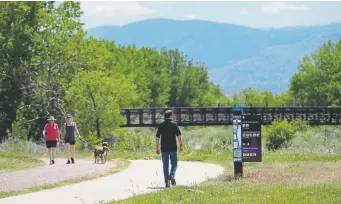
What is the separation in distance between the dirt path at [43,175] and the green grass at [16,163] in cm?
68

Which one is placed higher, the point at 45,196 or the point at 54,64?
the point at 54,64

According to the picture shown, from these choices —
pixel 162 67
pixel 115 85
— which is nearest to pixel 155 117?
pixel 115 85

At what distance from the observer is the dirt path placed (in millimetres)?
16156

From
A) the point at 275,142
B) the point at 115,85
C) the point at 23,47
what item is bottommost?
the point at 275,142

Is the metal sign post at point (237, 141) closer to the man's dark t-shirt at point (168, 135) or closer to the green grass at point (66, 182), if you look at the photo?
the man's dark t-shirt at point (168, 135)

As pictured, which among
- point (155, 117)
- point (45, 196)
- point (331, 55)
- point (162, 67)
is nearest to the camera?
point (45, 196)

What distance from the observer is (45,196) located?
14.2 meters

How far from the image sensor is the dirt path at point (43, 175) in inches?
636

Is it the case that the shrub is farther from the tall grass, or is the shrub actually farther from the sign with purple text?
the sign with purple text

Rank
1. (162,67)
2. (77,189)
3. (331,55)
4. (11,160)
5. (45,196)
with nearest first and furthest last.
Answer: (45,196)
(77,189)
(11,160)
(331,55)
(162,67)

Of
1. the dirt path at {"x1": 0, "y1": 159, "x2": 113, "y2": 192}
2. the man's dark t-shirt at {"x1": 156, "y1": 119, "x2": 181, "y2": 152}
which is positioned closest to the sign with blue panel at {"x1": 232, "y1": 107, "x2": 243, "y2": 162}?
the man's dark t-shirt at {"x1": 156, "y1": 119, "x2": 181, "y2": 152}

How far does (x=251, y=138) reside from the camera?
16609 millimetres

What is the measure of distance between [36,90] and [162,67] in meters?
48.7

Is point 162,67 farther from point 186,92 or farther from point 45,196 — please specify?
Result: point 45,196
